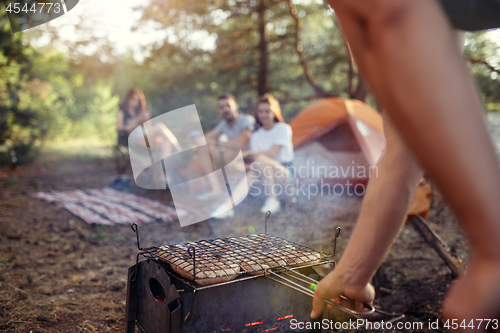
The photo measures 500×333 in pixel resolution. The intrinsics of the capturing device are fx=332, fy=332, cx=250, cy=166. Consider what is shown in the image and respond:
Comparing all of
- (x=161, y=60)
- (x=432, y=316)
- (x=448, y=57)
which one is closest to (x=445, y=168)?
(x=448, y=57)

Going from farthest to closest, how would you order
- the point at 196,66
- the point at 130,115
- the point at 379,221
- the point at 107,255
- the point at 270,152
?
the point at 196,66 < the point at 130,115 < the point at 270,152 < the point at 107,255 < the point at 379,221

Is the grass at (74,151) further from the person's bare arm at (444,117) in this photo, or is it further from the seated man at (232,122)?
the person's bare arm at (444,117)

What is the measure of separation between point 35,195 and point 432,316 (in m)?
4.85

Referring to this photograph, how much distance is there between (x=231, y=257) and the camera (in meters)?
1.28

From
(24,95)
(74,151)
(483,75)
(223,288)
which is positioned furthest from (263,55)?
(223,288)

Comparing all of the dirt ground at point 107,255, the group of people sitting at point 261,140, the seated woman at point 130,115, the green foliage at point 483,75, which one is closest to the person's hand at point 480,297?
the dirt ground at point 107,255

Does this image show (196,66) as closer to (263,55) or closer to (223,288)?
(263,55)

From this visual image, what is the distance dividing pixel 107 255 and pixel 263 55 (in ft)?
21.4

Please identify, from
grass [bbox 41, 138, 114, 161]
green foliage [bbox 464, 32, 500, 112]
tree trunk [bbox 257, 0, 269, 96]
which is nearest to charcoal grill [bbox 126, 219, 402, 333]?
green foliage [bbox 464, 32, 500, 112]

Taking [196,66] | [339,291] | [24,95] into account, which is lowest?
[339,291]

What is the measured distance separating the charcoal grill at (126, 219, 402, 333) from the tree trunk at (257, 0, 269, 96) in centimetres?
709

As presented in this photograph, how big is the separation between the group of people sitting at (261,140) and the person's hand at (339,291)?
2935mm

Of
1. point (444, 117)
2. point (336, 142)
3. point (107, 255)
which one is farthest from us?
point (336, 142)

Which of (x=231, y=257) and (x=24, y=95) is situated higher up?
(x=24, y=95)
